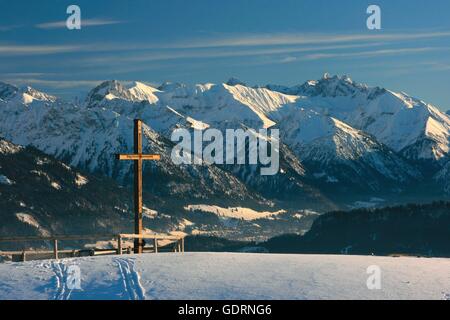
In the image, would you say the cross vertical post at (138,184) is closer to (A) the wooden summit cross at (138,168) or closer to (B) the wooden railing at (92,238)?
(A) the wooden summit cross at (138,168)

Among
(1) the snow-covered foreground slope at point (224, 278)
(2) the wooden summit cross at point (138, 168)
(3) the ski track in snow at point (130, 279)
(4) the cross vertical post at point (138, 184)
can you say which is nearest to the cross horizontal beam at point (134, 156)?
(2) the wooden summit cross at point (138, 168)

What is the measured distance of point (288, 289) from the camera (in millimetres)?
42281

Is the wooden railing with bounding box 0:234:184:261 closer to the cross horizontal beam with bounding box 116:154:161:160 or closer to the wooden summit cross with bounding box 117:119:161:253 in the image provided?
the wooden summit cross with bounding box 117:119:161:253

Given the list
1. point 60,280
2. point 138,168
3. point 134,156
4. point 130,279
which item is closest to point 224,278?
point 130,279

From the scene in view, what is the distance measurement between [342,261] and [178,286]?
36.2 feet

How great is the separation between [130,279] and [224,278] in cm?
410

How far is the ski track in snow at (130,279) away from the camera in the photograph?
4122 cm

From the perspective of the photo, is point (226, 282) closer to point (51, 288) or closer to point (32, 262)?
point (51, 288)

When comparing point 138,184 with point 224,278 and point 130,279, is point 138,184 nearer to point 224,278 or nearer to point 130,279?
point 130,279

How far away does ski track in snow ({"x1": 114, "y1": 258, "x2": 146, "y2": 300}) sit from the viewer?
41219mm

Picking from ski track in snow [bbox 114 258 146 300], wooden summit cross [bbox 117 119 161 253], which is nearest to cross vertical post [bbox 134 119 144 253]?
wooden summit cross [bbox 117 119 161 253]
